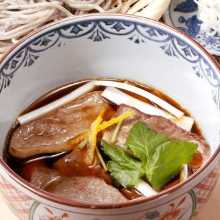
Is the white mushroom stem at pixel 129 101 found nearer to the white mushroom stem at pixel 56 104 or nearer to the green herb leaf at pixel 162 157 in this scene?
the white mushroom stem at pixel 56 104

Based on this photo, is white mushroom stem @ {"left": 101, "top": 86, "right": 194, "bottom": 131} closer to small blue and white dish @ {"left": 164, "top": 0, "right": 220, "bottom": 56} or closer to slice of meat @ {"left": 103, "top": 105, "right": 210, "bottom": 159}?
slice of meat @ {"left": 103, "top": 105, "right": 210, "bottom": 159}

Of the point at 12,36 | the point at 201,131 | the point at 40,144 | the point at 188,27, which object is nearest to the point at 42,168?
the point at 40,144

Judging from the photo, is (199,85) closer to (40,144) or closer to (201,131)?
(201,131)

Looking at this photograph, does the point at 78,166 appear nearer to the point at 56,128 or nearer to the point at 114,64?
the point at 56,128

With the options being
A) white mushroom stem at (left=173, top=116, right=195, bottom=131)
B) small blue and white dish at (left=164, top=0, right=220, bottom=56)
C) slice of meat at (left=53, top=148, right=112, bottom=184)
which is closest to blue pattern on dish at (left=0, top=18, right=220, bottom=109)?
white mushroom stem at (left=173, top=116, right=195, bottom=131)

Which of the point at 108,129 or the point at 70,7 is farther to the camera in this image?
the point at 70,7

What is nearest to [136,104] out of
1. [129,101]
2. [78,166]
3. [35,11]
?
[129,101]
